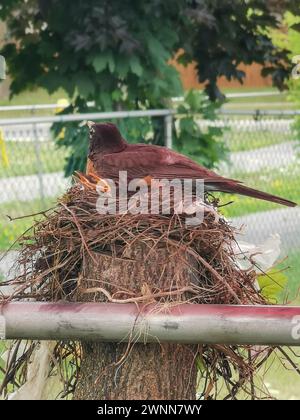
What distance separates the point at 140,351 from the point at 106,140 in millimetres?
1253

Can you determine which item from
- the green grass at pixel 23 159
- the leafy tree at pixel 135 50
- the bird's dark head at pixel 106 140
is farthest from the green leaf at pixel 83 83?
the bird's dark head at pixel 106 140

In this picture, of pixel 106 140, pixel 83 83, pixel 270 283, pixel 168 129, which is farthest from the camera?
pixel 168 129

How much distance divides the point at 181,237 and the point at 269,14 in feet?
21.0

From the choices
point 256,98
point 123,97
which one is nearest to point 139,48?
point 123,97

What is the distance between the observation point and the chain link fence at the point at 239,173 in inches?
358

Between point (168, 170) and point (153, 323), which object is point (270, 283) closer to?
point (168, 170)

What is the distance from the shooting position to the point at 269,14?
8.88 metres

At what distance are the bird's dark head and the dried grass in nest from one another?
2.23ft

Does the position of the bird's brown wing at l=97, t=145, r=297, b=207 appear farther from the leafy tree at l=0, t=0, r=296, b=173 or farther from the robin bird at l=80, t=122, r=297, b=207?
the leafy tree at l=0, t=0, r=296, b=173

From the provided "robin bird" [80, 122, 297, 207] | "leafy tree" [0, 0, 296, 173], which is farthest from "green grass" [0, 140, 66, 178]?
"robin bird" [80, 122, 297, 207]

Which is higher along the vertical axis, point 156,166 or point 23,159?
point 156,166

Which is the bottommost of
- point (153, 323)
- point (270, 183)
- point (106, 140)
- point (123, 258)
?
point (270, 183)

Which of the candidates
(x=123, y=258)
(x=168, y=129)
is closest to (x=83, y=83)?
(x=168, y=129)

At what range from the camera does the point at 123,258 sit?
2785 millimetres
